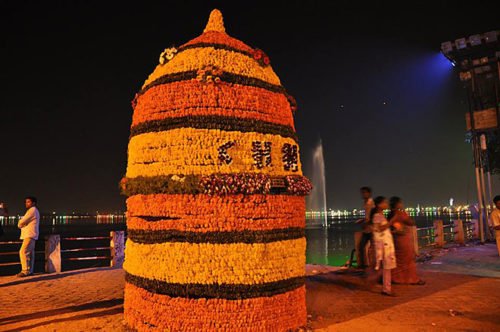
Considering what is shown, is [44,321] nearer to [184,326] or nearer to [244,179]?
[184,326]

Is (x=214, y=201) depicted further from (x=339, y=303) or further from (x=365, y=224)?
(x=365, y=224)

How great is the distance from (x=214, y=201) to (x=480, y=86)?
54.5 feet

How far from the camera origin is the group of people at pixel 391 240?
660cm

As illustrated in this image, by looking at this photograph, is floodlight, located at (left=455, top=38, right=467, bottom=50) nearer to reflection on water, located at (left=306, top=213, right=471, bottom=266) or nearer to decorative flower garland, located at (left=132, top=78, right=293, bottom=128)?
reflection on water, located at (left=306, top=213, right=471, bottom=266)

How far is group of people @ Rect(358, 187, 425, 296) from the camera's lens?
6598 millimetres

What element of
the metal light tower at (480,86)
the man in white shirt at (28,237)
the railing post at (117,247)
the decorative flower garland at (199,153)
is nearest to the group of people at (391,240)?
the decorative flower garland at (199,153)

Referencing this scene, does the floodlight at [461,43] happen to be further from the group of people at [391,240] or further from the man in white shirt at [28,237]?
the man in white shirt at [28,237]

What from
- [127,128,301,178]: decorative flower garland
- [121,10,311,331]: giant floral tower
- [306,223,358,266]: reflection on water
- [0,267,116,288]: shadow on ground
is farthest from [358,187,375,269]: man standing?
[306,223,358,266]: reflection on water

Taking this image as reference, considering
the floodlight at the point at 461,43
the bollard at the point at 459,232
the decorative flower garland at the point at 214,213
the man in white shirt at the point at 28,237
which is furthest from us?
the floodlight at the point at 461,43

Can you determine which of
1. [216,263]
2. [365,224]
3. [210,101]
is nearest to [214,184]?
[216,263]

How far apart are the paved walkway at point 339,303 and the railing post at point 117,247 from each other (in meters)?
1.90

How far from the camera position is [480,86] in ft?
54.5

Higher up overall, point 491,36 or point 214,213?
point 491,36

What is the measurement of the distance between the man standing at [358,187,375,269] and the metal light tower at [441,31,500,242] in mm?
8670
